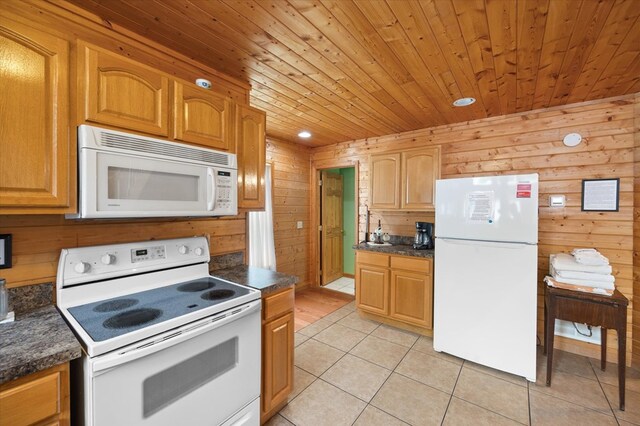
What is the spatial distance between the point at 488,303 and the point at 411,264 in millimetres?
796

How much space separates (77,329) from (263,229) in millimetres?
2603

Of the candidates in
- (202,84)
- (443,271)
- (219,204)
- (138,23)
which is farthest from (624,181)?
(138,23)

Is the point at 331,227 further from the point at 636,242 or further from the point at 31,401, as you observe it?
the point at 31,401

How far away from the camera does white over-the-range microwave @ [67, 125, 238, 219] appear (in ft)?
4.04

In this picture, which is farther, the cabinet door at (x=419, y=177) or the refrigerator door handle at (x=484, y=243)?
the cabinet door at (x=419, y=177)

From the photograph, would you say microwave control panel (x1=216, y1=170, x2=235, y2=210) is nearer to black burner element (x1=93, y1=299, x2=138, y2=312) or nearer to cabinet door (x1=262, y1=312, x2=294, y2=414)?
black burner element (x1=93, y1=299, x2=138, y2=312)

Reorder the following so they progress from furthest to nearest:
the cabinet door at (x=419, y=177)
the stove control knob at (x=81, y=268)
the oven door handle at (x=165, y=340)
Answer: the cabinet door at (x=419, y=177), the stove control knob at (x=81, y=268), the oven door handle at (x=165, y=340)

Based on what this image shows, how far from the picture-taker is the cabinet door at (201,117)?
1.59 metres

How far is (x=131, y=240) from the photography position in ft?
Result: 5.45

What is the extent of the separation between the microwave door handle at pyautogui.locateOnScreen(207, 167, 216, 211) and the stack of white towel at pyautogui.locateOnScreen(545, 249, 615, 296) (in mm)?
2656

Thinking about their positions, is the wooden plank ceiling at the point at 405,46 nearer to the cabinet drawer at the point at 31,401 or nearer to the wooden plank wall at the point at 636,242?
the wooden plank wall at the point at 636,242

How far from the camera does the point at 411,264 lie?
2.94 m

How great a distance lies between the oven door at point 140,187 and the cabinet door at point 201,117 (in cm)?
21

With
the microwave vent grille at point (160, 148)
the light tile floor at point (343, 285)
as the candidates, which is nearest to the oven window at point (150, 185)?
the microwave vent grille at point (160, 148)
